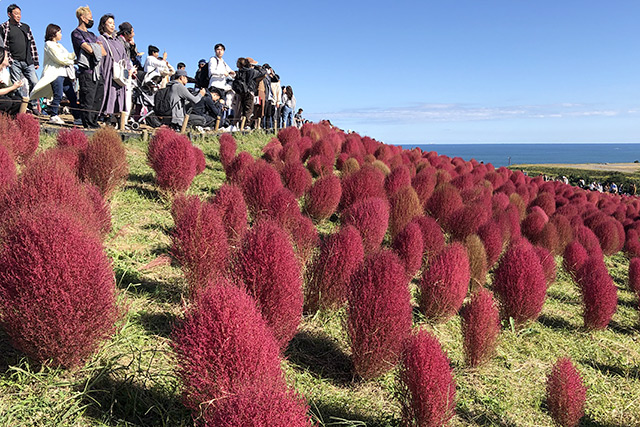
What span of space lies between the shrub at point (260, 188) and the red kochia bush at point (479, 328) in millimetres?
2293

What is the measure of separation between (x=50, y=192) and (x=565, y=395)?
12.5 feet

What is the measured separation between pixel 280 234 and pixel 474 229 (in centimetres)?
382

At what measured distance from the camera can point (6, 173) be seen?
3.41 metres

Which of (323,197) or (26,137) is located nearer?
(26,137)

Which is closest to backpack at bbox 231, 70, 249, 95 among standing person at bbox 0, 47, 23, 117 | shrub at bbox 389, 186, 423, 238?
standing person at bbox 0, 47, 23, 117

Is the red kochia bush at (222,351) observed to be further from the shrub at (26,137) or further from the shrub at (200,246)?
the shrub at (26,137)

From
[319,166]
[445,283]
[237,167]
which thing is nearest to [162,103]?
[319,166]

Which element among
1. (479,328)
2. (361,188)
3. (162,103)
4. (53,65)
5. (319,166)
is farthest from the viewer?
(162,103)

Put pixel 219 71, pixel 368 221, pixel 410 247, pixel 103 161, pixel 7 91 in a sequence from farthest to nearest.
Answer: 1. pixel 219 71
2. pixel 7 91
3. pixel 103 161
4. pixel 410 247
5. pixel 368 221

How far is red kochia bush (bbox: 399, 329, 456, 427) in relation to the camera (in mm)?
2449

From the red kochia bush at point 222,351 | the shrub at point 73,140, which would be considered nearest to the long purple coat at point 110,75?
the shrub at point 73,140

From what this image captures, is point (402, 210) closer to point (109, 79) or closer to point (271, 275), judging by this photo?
point (271, 275)

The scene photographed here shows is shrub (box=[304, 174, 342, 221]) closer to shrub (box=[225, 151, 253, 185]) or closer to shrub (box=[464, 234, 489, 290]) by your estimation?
shrub (box=[225, 151, 253, 185])

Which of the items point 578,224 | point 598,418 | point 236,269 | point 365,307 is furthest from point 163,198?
point 578,224
